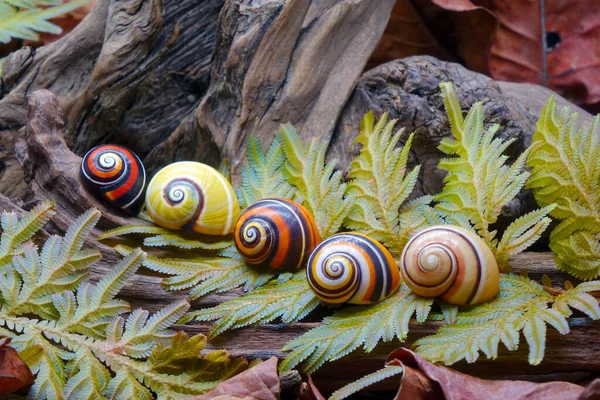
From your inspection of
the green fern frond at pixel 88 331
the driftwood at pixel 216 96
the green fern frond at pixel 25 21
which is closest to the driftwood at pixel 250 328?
the driftwood at pixel 216 96

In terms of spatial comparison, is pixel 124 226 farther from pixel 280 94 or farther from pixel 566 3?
pixel 566 3

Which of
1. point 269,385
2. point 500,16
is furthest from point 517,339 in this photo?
point 500,16

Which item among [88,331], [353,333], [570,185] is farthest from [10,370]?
[570,185]

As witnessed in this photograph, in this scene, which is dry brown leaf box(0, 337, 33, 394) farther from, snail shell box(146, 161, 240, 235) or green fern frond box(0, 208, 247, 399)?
snail shell box(146, 161, 240, 235)

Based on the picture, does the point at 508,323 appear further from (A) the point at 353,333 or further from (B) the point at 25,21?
(B) the point at 25,21

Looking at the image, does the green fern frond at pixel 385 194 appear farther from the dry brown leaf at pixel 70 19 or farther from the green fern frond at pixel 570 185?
the dry brown leaf at pixel 70 19

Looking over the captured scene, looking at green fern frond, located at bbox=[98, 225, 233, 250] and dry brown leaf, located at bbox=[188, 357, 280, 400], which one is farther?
green fern frond, located at bbox=[98, 225, 233, 250]

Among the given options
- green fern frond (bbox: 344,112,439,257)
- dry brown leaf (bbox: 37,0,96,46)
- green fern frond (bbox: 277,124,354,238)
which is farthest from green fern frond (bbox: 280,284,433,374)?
dry brown leaf (bbox: 37,0,96,46)
